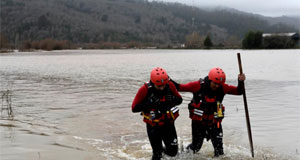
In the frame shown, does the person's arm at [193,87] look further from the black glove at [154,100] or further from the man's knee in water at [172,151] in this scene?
the man's knee in water at [172,151]

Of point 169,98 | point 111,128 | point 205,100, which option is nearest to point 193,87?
point 205,100

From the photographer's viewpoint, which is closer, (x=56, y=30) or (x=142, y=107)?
(x=142, y=107)

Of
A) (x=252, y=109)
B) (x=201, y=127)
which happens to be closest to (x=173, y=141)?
(x=201, y=127)

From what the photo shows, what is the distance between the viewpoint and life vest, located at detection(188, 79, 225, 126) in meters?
6.38

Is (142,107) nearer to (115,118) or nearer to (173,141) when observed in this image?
(173,141)

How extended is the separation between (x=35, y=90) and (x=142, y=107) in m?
13.3

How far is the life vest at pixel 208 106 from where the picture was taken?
6.38 m

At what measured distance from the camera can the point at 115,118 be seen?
11406 millimetres

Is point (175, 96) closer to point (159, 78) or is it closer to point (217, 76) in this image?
point (159, 78)

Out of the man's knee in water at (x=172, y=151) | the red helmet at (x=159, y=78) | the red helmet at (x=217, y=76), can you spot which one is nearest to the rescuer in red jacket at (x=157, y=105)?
the red helmet at (x=159, y=78)

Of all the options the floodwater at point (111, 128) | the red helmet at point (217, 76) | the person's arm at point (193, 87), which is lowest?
the floodwater at point (111, 128)

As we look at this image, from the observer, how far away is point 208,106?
6.38 metres

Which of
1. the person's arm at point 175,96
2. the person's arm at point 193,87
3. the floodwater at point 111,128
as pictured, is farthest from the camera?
the floodwater at point 111,128

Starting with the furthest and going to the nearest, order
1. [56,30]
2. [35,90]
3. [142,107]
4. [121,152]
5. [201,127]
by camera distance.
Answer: [56,30] → [35,90] → [121,152] → [201,127] → [142,107]
